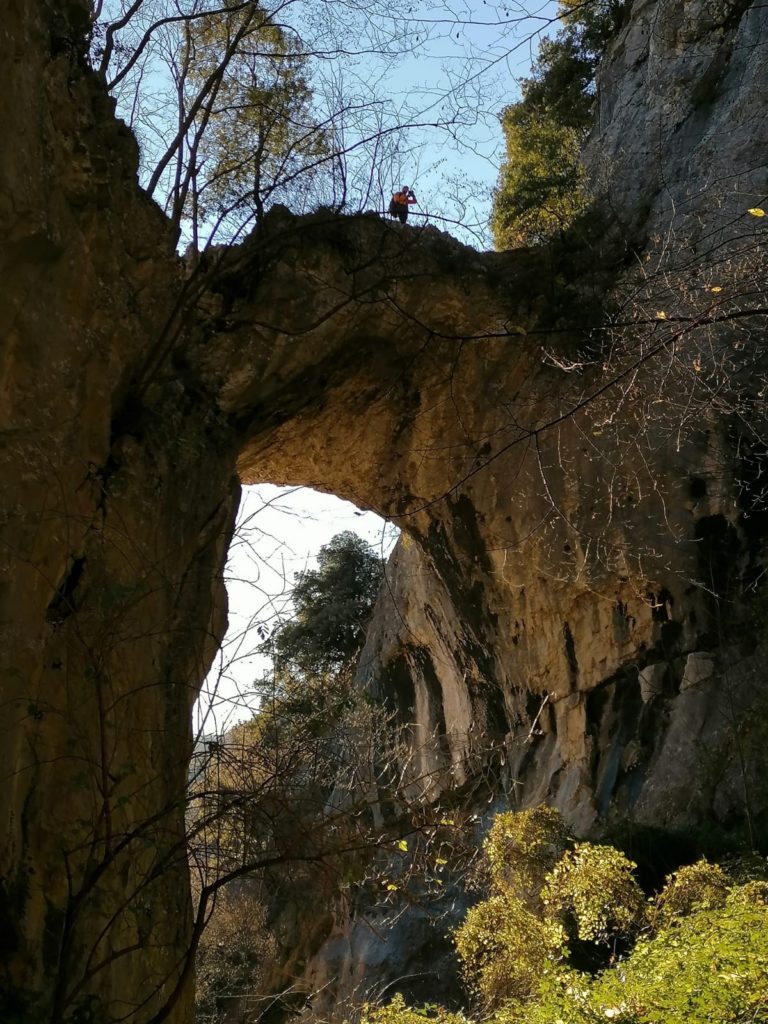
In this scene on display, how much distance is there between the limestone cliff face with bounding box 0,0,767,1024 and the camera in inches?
161

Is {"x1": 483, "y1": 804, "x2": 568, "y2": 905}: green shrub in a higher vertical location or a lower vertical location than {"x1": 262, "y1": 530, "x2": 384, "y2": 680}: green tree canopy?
lower

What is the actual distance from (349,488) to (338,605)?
6.99 metres

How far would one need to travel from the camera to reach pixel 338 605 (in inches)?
667

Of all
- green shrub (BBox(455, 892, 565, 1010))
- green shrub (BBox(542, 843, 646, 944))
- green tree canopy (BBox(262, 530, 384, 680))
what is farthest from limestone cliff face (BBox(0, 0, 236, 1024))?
green tree canopy (BBox(262, 530, 384, 680))

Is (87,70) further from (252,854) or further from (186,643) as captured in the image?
(252,854)

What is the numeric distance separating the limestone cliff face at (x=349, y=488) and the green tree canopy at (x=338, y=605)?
2777mm

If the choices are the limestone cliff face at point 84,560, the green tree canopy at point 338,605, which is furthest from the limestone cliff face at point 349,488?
the green tree canopy at point 338,605

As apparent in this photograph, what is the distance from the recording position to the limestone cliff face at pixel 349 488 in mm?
4082

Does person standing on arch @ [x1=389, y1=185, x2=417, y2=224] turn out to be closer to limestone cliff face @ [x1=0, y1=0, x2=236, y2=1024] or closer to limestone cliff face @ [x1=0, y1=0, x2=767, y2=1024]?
limestone cliff face @ [x1=0, y1=0, x2=767, y2=1024]

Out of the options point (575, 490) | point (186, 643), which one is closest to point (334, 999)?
point (575, 490)

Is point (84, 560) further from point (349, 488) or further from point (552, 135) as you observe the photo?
point (552, 135)

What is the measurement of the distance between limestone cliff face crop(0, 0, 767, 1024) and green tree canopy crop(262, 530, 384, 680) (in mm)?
2777

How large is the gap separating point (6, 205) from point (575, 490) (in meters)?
6.14

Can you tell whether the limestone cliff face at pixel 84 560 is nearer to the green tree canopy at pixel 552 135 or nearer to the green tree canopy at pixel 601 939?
the green tree canopy at pixel 601 939
